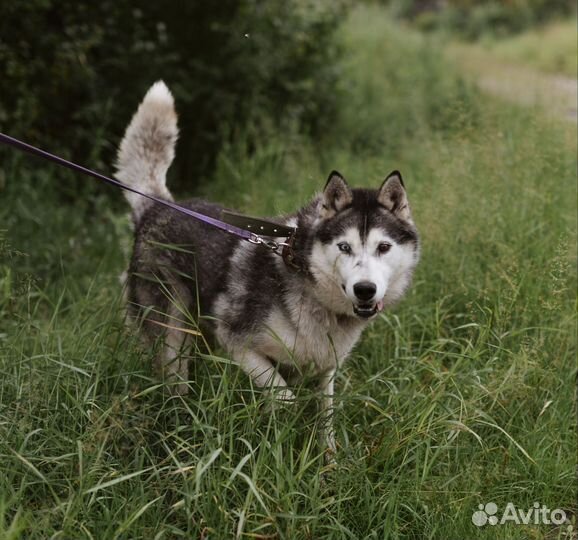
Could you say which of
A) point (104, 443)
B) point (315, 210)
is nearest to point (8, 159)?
point (315, 210)

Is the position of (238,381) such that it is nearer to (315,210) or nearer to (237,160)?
(315,210)

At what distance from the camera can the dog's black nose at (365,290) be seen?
2.67 m

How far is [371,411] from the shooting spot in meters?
3.12

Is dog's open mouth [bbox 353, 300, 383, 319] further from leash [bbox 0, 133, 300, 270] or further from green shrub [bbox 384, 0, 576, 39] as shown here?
green shrub [bbox 384, 0, 576, 39]

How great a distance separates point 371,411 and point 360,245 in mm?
727

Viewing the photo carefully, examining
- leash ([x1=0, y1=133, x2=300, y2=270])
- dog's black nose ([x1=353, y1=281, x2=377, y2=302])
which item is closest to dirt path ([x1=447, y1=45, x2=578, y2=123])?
leash ([x1=0, y1=133, x2=300, y2=270])

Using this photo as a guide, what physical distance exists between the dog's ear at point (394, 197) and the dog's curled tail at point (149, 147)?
1.17 meters

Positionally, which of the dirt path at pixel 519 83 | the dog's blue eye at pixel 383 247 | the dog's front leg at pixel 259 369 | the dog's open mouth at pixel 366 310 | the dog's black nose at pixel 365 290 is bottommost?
the dog's front leg at pixel 259 369

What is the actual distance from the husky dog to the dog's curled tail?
0.97 ft

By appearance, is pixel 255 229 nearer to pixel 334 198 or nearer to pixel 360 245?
pixel 334 198

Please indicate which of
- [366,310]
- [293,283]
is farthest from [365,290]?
[293,283]

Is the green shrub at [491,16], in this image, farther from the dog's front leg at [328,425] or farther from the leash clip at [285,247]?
the dog's front leg at [328,425]

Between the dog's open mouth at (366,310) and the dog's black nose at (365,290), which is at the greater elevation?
the dog's black nose at (365,290)

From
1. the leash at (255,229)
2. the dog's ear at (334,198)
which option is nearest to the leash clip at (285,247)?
the leash at (255,229)
